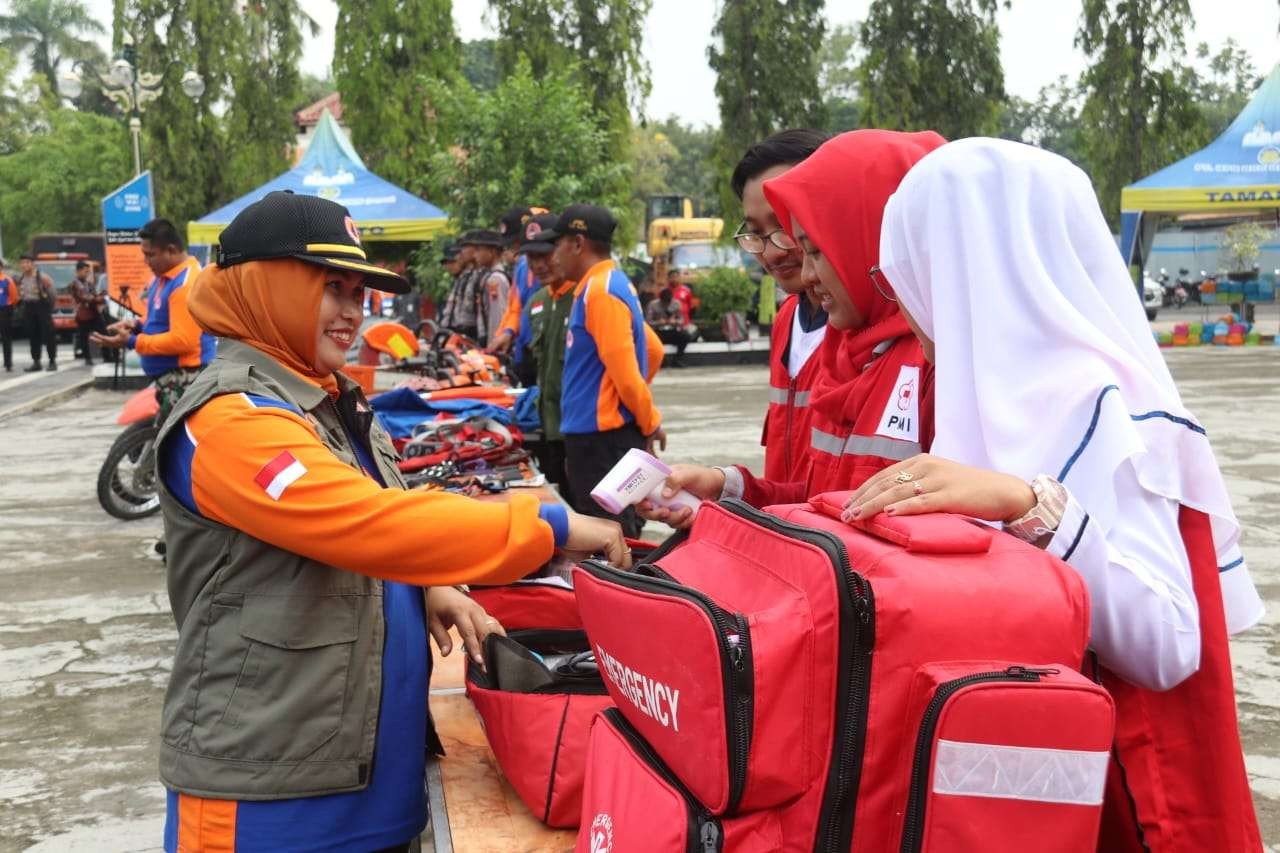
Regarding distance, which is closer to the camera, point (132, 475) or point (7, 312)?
point (132, 475)

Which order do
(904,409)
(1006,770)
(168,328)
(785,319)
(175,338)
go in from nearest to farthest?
(1006,770) < (904,409) < (785,319) < (175,338) < (168,328)

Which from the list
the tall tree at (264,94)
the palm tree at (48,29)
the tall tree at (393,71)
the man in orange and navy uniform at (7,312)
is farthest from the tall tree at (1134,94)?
the palm tree at (48,29)

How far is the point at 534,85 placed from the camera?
1628cm

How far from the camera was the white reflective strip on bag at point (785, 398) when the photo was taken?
286cm

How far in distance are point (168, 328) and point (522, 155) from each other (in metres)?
8.88

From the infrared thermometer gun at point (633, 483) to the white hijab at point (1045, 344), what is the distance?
0.85m

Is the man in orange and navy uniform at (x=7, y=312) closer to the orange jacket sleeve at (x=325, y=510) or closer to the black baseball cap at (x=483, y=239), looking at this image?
the black baseball cap at (x=483, y=239)

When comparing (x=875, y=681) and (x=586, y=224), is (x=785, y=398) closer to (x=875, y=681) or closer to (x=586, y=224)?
(x=875, y=681)

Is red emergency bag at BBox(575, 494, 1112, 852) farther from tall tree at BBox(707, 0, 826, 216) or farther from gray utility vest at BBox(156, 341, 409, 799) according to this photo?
tall tree at BBox(707, 0, 826, 216)

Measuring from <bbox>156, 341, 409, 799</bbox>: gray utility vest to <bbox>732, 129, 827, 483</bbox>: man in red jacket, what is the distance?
110cm

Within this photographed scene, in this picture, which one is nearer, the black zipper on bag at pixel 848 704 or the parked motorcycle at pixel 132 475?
the black zipper on bag at pixel 848 704

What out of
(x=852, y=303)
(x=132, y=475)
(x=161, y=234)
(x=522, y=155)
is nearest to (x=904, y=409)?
(x=852, y=303)

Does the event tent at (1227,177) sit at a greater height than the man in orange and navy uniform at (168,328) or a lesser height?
greater

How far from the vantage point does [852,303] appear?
2229 millimetres
